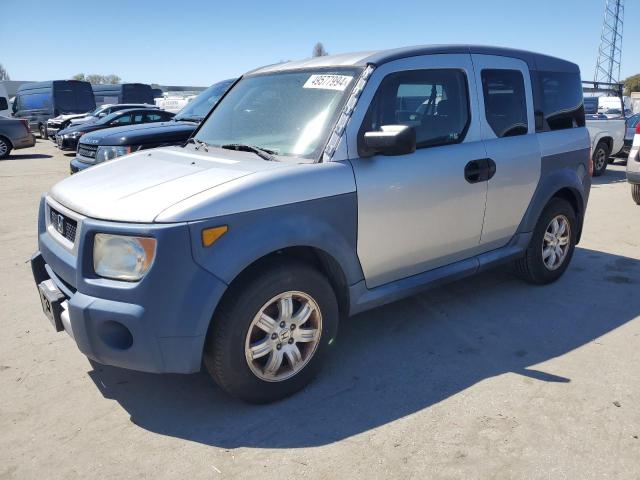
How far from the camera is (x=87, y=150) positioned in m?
7.96

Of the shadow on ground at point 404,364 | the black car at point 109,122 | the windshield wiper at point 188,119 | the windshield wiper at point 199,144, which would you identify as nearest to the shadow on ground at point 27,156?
the black car at point 109,122

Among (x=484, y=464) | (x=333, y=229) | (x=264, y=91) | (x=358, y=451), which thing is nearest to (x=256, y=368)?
(x=358, y=451)

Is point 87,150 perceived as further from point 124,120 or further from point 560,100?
point 124,120

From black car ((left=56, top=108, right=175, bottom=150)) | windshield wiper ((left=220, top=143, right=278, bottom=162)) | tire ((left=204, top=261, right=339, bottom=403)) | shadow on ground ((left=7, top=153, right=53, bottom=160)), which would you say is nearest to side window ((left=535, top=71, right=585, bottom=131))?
windshield wiper ((left=220, top=143, right=278, bottom=162))

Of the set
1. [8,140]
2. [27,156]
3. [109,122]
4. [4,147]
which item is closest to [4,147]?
[4,147]

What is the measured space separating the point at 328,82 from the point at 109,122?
42.6 ft

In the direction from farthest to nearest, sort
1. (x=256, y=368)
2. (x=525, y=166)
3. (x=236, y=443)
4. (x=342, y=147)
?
(x=525, y=166), (x=342, y=147), (x=256, y=368), (x=236, y=443)

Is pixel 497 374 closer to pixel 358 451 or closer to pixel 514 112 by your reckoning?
pixel 358 451

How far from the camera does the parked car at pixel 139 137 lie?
7.04m

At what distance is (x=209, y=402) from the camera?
2.97 meters

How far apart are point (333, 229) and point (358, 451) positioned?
1.17 m

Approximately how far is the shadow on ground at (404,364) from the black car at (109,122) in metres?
12.2

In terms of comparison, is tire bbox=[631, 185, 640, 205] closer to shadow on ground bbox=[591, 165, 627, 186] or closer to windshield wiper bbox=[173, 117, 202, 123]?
shadow on ground bbox=[591, 165, 627, 186]

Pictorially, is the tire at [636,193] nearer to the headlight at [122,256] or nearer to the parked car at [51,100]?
the headlight at [122,256]
